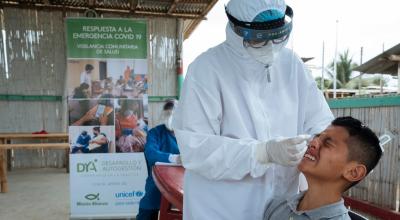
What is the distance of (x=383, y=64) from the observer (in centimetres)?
743

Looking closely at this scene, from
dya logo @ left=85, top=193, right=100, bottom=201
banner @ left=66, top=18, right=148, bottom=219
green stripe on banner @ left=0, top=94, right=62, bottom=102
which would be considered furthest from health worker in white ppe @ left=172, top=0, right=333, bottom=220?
green stripe on banner @ left=0, top=94, right=62, bottom=102

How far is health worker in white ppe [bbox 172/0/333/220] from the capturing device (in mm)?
1008

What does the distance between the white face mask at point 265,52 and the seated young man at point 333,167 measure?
11.3 inches

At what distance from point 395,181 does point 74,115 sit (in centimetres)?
273

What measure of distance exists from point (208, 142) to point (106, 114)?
266cm

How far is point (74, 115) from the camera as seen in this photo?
11.2 feet

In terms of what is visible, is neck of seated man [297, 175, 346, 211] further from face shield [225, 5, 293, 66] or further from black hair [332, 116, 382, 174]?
face shield [225, 5, 293, 66]

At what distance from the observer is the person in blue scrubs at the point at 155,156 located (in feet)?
8.45

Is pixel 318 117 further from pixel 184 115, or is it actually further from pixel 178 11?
pixel 178 11

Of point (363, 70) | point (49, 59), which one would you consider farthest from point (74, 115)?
point (363, 70)

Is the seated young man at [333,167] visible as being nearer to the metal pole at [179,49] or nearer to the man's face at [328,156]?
the man's face at [328,156]

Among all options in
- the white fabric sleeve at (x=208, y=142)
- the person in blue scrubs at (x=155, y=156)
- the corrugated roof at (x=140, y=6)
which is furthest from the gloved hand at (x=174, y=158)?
the corrugated roof at (x=140, y=6)

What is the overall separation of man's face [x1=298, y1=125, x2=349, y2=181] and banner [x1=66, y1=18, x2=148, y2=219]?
264 cm

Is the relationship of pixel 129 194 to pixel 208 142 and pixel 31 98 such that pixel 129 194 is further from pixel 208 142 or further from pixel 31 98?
pixel 31 98
